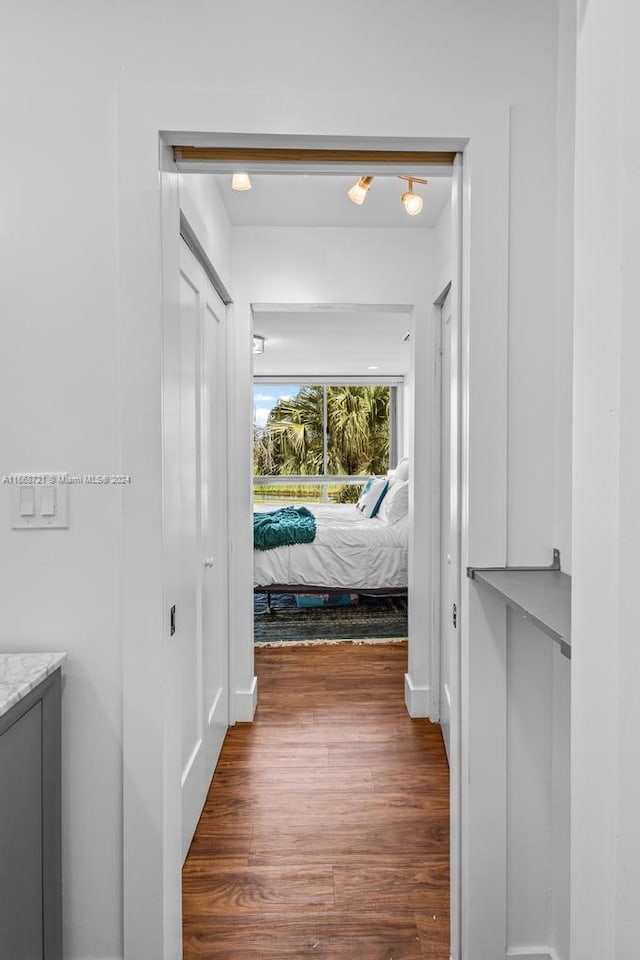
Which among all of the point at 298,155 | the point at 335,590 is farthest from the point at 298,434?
the point at 298,155

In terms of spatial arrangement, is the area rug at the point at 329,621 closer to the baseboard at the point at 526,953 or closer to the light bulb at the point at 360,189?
the baseboard at the point at 526,953

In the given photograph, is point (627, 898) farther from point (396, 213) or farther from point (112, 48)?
point (396, 213)

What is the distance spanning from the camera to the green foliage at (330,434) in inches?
315

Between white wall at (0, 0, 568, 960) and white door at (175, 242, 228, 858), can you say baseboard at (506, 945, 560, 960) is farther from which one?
white door at (175, 242, 228, 858)

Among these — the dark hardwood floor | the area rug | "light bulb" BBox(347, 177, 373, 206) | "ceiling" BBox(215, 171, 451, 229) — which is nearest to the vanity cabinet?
the dark hardwood floor

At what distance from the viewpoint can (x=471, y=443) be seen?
1.45 metres

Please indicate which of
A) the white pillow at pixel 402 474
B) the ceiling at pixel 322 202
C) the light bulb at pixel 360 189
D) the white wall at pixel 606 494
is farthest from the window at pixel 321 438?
the white wall at pixel 606 494

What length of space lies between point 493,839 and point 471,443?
0.99 m

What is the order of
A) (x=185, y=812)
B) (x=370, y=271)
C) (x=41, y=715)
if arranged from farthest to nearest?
(x=370, y=271) → (x=185, y=812) → (x=41, y=715)

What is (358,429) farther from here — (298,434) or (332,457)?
(298,434)

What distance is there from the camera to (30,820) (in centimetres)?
126

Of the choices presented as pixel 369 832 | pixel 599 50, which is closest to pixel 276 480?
pixel 369 832

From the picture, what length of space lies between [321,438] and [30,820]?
6.94 meters

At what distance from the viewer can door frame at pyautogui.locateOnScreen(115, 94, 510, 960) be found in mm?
1384
